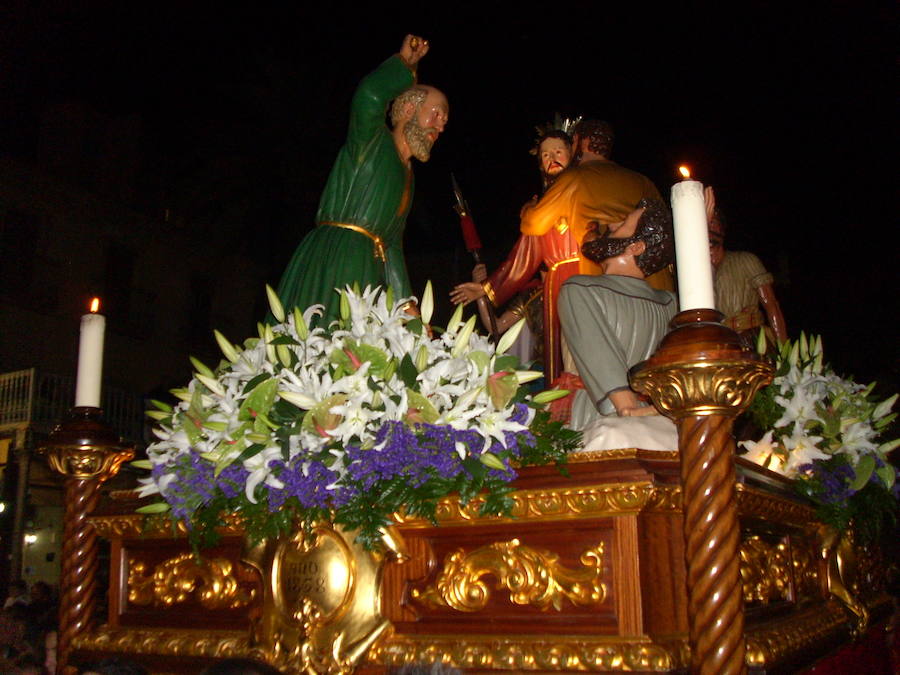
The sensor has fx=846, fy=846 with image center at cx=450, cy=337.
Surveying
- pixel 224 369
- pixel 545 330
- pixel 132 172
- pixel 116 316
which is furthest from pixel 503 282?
pixel 132 172

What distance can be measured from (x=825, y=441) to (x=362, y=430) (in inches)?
73.7

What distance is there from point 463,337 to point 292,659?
36.7 inches

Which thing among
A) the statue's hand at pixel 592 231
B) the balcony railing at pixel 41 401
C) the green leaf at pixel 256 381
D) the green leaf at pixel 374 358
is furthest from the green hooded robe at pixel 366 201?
the balcony railing at pixel 41 401

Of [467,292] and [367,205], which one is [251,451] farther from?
[467,292]

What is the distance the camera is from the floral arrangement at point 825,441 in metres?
2.92

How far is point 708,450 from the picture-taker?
6.02 ft

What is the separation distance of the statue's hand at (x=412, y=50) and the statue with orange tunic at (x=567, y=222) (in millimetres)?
829

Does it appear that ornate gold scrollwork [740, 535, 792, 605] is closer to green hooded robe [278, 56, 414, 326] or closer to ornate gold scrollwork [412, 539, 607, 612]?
ornate gold scrollwork [412, 539, 607, 612]

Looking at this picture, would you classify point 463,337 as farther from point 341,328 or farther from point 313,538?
point 313,538

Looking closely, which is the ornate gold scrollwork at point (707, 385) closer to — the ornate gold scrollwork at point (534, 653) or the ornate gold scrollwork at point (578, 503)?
the ornate gold scrollwork at point (578, 503)

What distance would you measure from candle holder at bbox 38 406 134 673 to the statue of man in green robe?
3.15 ft

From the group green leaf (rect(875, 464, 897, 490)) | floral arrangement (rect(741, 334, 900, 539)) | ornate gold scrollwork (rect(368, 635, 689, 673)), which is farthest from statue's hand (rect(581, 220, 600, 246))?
ornate gold scrollwork (rect(368, 635, 689, 673))

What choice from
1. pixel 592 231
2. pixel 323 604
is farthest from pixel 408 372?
pixel 592 231

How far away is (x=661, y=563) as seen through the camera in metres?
1.94
